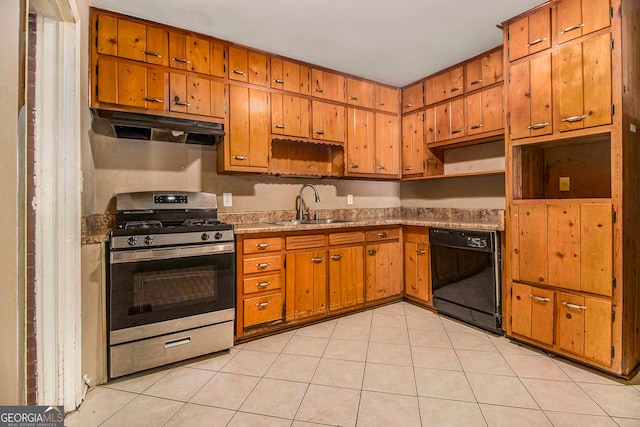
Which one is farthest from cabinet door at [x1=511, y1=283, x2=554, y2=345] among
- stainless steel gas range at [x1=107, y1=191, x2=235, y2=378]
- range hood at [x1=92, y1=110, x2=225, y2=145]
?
range hood at [x1=92, y1=110, x2=225, y2=145]

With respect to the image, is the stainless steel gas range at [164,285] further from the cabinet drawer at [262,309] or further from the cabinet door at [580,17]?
the cabinet door at [580,17]

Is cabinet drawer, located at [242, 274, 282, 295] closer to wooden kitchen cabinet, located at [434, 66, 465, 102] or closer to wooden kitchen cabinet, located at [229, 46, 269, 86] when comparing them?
wooden kitchen cabinet, located at [229, 46, 269, 86]

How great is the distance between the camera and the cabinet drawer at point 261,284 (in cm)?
251

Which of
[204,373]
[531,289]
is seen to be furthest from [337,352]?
[531,289]

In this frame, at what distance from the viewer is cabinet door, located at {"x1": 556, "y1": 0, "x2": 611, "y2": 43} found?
6.52 ft

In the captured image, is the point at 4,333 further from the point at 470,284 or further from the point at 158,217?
the point at 470,284

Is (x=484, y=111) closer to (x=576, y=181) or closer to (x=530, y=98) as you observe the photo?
(x=530, y=98)

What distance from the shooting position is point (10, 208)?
0.80m

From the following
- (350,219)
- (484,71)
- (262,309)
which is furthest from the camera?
(350,219)

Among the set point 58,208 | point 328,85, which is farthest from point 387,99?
point 58,208

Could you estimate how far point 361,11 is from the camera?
230 cm

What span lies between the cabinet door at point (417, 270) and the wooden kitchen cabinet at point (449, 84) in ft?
5.29

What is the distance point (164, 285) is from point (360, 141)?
A: 244 cm

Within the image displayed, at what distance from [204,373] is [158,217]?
1.25 meters
